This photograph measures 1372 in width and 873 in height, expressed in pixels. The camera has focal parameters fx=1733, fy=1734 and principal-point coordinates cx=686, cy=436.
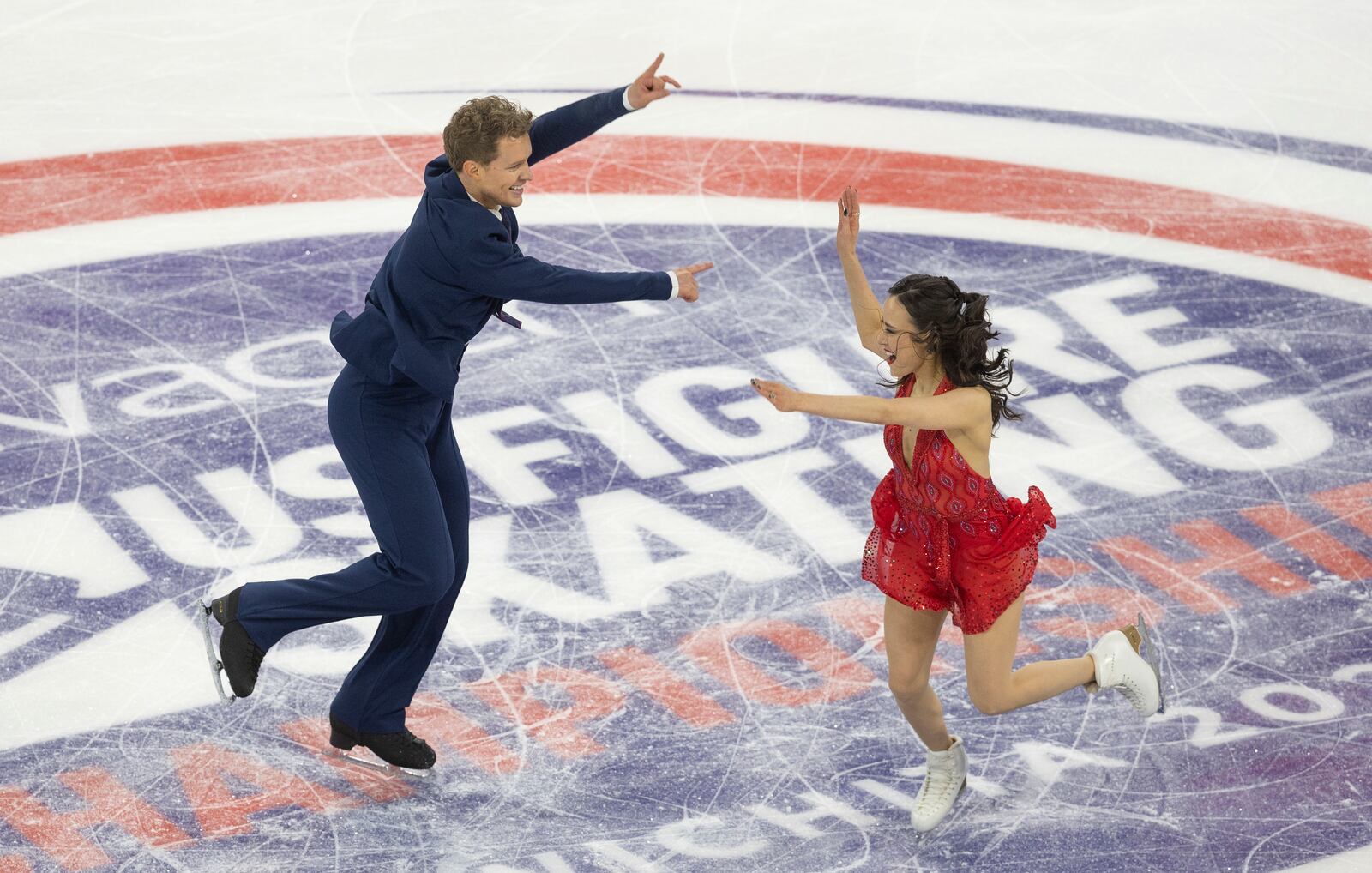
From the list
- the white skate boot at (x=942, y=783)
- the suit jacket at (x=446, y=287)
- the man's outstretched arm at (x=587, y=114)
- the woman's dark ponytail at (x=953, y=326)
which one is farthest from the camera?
the man's outstretched arm at (x=587, y=114)

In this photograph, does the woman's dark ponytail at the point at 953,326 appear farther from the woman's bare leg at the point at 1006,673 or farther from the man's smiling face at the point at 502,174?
the man's smiling face at the point at 502,174

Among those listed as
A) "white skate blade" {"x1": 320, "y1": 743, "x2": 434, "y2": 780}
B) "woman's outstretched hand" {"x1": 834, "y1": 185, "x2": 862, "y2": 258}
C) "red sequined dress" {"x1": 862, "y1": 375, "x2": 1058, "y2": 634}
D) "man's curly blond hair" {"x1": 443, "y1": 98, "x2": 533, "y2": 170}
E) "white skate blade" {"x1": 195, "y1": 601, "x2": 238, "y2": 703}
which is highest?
"man's curly blond hair" {"x1": 443, "y1": 98, "x2": 533, "y2": 170}

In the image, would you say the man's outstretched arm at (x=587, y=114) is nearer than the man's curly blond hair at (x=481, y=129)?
No

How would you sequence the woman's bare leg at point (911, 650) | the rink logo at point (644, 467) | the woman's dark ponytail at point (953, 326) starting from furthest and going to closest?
1. the rink logo at point (644, 467)
2. the woman's bare leg at point (911, 650)
3. the woman's dark ponytail at point (953, 326)

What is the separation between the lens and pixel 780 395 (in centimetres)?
356

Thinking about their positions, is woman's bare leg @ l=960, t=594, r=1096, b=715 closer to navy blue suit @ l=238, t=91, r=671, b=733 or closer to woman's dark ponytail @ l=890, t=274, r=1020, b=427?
woman's dark ponytail @ l=890, t=274, r=1020, b=427

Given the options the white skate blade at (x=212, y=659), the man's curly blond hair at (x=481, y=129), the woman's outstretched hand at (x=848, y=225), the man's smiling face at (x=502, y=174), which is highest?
the man's curly blond hair at (x=481, y=129)

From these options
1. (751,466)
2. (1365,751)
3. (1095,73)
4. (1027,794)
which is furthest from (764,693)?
(1095,73)

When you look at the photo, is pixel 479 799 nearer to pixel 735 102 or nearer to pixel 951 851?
pixel 951 851

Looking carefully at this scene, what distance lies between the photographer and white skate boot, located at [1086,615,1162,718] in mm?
4242

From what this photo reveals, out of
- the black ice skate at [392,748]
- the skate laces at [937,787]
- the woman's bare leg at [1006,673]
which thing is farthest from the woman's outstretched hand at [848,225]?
the black ice skate at [392,748]

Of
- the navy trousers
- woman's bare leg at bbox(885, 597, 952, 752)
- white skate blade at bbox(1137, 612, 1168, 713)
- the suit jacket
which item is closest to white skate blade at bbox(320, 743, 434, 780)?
the navy trousers

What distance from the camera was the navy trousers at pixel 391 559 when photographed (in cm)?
411

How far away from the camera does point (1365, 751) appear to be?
4.46 m
